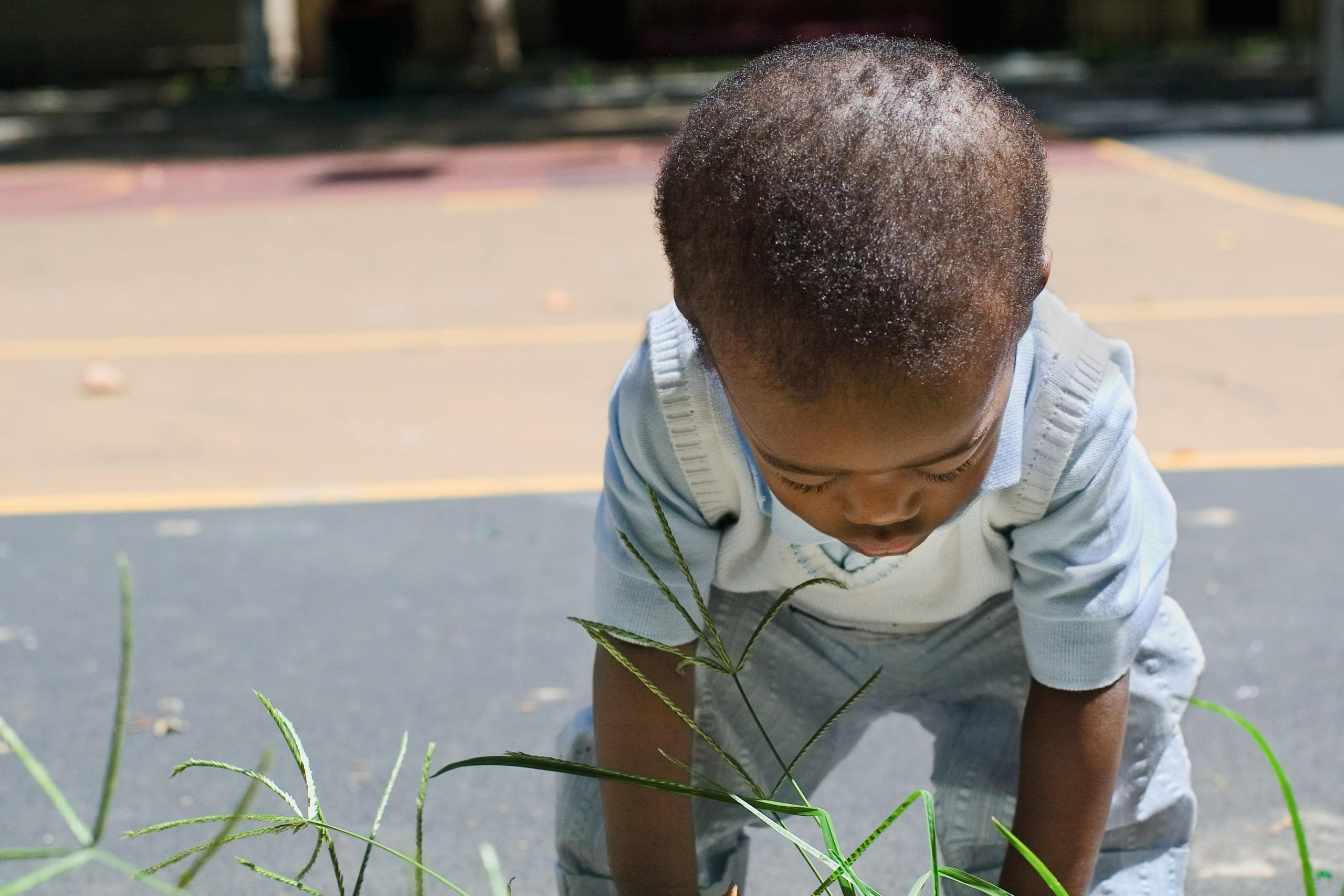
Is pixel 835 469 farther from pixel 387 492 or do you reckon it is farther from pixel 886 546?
pixel 387 492

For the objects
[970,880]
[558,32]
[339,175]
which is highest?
[970,880]

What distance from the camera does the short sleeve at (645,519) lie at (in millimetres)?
1550

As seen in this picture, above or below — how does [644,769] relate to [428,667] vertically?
above

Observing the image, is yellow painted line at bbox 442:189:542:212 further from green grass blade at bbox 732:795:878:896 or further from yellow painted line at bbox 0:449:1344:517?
green grass blade at bbox 732:795:878:896

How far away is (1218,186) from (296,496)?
582 centimetres

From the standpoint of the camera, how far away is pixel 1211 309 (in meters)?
5.32

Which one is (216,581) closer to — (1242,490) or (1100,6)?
(1242,490)

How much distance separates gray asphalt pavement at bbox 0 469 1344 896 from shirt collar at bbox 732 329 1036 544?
0.79 m

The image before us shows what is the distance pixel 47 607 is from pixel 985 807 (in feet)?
7.01

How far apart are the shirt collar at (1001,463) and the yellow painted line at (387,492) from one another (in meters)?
2.32

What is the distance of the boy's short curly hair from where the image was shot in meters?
1.18

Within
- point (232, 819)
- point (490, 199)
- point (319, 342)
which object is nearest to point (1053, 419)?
point (232, 819)

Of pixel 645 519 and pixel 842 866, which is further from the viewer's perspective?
pixel 645 519

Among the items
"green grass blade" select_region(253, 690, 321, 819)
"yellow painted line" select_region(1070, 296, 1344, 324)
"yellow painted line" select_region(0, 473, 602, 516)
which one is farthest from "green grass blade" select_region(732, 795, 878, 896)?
"yellow painted line" select_region(1070, 296, 1344, 324)
